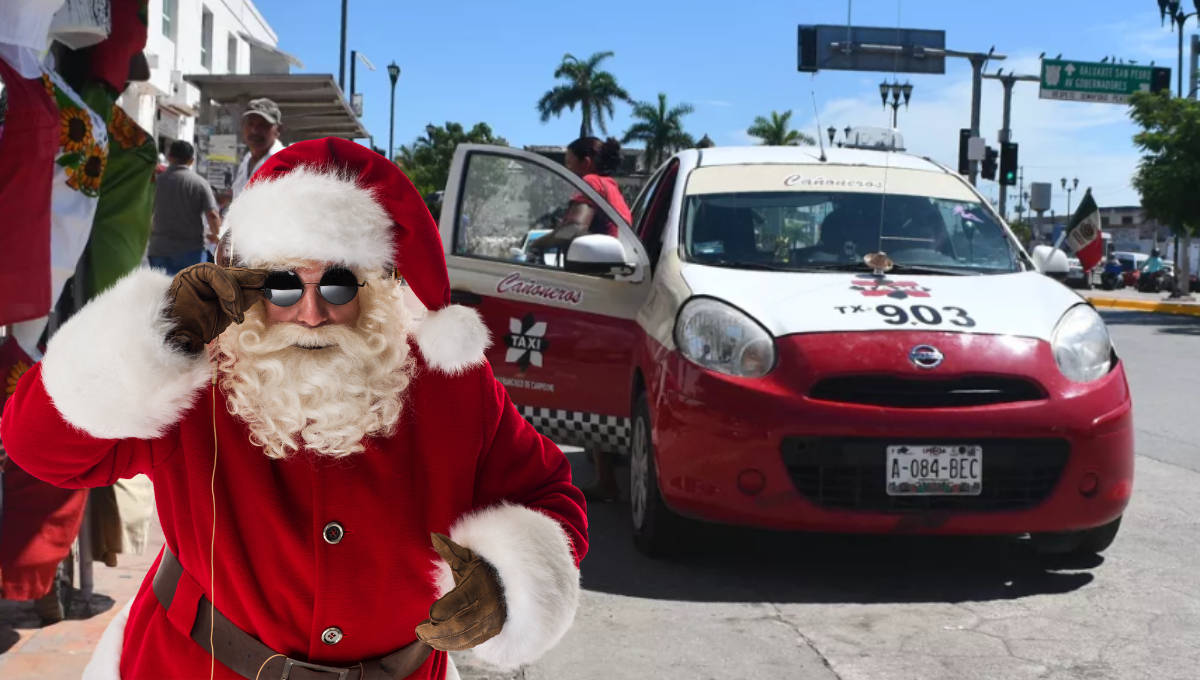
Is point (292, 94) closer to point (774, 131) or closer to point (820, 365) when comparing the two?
point (820, 365)

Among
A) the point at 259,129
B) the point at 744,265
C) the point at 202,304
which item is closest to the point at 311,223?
the point at 202,304

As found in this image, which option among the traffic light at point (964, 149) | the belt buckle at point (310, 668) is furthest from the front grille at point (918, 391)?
the traffic light at point (964, 149)

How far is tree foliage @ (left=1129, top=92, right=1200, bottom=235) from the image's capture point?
2533cm

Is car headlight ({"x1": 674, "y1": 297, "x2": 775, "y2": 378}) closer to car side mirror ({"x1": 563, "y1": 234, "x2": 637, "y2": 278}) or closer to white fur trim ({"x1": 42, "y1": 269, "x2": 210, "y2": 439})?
car side mirror ({"x1": 563, "y1": 234, "x2": 637, "y2": 278})

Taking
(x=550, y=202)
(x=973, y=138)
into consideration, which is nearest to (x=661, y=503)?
(x=550, y=202)

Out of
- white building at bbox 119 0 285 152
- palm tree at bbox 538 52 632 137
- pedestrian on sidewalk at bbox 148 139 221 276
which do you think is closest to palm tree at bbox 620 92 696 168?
palm tree at bbox 538 52 632 137

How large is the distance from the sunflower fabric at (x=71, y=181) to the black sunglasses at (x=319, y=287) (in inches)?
75.8

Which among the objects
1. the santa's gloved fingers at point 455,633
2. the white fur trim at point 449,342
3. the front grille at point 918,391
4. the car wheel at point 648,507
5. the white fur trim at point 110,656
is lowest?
the car wheel at point 648,507

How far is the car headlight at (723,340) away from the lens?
480 cm

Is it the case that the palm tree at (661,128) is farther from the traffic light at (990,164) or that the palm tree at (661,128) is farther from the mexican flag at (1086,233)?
the mexican flag at (1086,233)

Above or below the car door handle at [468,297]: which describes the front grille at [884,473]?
below

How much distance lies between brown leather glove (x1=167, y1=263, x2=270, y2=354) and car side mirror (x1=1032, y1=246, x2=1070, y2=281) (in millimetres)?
4799

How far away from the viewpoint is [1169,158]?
25906mm

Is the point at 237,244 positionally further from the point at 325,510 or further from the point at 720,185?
the point at 720,185
